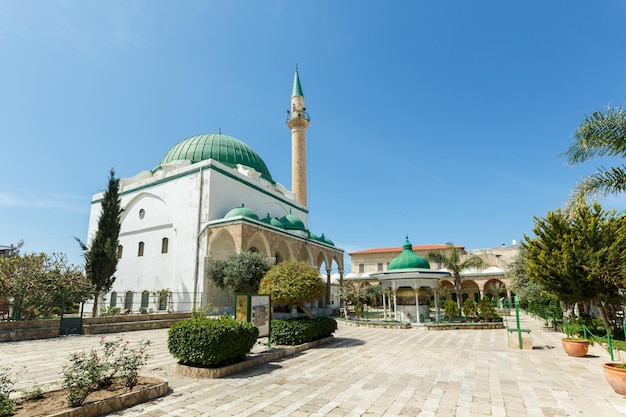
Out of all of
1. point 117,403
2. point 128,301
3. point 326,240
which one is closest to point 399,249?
point 326,240

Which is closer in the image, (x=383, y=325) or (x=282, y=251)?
(x=383, y=325)

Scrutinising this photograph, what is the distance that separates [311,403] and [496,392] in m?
3.09

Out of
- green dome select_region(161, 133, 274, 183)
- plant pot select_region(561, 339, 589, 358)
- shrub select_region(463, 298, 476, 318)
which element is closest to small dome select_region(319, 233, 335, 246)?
green dome select_region(161, 133, 274, 183)

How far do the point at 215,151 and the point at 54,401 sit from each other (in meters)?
24.3

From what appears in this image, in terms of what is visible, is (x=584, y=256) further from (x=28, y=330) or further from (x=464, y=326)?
(x=28, y=330)

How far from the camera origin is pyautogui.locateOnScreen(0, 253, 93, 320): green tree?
1271 cm

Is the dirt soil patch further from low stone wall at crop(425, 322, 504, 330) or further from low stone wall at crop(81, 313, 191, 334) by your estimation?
low stone wall at crop(425, 322, 504, 330)

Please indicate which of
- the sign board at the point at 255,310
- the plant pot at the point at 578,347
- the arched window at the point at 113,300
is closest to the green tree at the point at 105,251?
the arched window at the point at 113,300

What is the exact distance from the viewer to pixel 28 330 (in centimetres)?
1186

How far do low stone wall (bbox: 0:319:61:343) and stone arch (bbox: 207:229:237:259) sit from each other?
912cm

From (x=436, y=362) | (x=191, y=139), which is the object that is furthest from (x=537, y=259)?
(x=191, y=139)

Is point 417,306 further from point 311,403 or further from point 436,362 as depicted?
point 311,403

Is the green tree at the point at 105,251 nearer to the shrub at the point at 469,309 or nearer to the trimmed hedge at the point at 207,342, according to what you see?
the trimmed hedge at the point at 207,342

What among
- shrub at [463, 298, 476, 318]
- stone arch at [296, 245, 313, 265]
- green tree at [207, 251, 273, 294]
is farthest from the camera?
stone arch at [296, 245, 313, 265]
